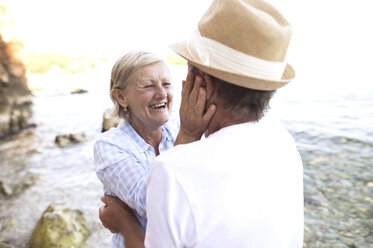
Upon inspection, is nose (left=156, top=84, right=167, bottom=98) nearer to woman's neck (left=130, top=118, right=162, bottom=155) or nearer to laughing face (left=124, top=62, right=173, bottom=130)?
laughing face (left=124, top=62, right=173, bottom=130)

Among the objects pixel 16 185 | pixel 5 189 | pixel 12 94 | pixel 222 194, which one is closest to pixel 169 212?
pixel 222 194

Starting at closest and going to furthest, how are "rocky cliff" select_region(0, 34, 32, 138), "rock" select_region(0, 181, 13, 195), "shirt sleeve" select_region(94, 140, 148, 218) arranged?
1. "shirt sleeve" select_region(94, 140, 148, 218)
2. "rock" select_region(0, 181, 13, 195)
3. "rocky cliff" select_region(0, 34, 32, 138)

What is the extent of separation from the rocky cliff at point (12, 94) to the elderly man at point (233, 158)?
11.7 meters

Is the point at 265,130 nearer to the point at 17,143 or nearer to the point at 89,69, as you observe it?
the point at 17,143

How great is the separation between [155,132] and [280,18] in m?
1.20

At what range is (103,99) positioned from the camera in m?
20.2

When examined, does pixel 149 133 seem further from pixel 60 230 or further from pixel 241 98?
pixel 60 230

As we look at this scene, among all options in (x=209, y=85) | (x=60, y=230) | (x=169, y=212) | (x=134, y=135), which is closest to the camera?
(x=169, y=212)

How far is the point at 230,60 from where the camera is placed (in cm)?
110

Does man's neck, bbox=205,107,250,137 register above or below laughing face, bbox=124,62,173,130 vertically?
above

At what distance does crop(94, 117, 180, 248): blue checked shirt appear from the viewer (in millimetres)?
1508

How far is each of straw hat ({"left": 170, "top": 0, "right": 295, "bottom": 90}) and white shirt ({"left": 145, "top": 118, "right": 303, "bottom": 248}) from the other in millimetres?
207

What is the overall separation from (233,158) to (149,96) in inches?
41.9

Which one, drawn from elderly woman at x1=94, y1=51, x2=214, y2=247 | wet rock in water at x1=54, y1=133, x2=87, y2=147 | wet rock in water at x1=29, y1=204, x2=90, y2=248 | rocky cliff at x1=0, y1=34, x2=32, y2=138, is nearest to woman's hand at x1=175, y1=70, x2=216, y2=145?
elderly woman at x1=94, y1=51, x2=214, y2=247
